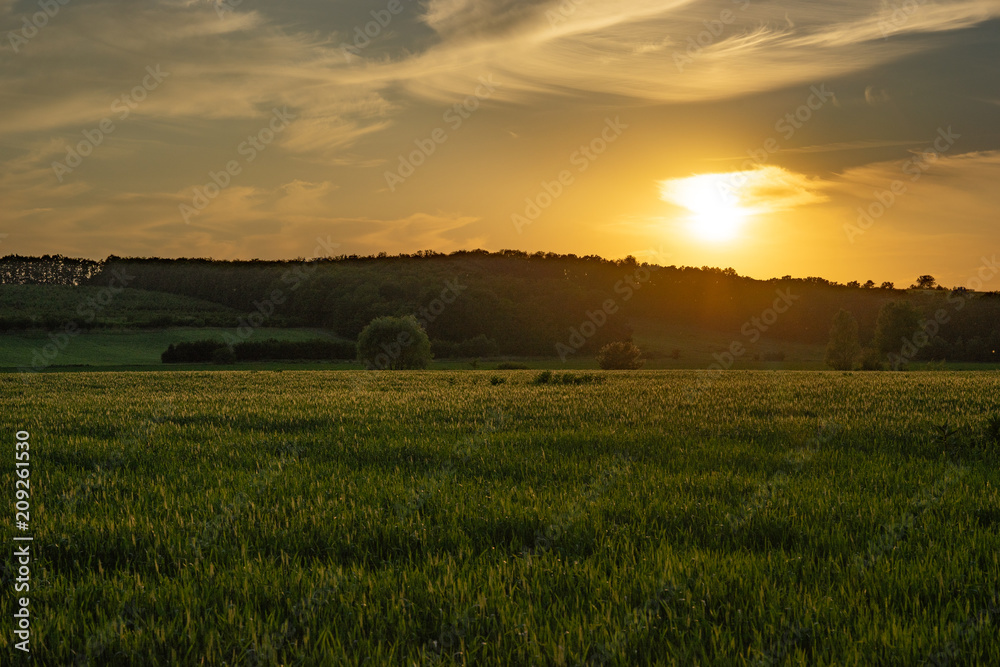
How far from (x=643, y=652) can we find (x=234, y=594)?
2746 mm

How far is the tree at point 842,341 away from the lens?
4215 inches

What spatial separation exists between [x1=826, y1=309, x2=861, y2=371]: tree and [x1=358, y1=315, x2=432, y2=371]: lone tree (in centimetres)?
7299

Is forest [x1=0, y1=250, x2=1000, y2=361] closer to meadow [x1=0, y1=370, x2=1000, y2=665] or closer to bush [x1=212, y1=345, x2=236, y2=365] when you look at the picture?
bush [x1=212, y1=345, x2=236, y2=365]

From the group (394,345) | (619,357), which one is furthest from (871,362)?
(394,345)

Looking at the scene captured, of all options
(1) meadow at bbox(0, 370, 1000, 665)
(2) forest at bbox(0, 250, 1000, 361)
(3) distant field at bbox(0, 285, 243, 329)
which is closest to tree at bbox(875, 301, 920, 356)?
Result: (2) forest at bbox(0, 250, 1000, 361)

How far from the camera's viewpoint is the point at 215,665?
3.39 metres

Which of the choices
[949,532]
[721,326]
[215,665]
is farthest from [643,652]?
[721,326]

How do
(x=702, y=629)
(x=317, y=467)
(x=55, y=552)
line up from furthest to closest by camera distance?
(x=317, y=467)
(x=55, y=552)
(x=702, y=629)

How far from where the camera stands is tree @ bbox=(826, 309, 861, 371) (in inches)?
4215

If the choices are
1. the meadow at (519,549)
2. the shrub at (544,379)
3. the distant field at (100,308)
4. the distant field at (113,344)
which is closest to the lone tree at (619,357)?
the distant field at (113,344)

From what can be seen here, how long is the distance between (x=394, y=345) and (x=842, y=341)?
79880 mm

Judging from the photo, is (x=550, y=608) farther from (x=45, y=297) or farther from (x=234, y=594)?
(x=45, y=297)

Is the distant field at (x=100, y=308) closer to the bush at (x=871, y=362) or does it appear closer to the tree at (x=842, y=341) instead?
the tree at (x=842, y=341)

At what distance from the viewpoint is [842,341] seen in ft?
356
